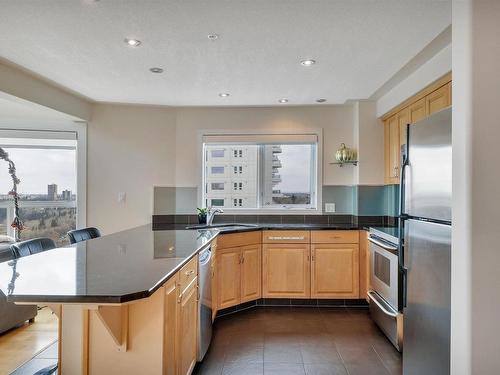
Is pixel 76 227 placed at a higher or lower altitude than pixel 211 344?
higher

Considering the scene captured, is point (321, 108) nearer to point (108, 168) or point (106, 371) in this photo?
point (108, 168)

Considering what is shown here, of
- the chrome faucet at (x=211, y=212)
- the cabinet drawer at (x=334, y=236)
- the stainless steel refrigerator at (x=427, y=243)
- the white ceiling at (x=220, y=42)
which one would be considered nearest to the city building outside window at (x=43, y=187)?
the white ceiling at (x=220, y=42)

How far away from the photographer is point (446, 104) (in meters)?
2.58

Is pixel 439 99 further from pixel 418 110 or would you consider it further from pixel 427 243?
pixel 427 243

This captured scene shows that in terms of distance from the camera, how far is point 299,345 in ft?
9.05

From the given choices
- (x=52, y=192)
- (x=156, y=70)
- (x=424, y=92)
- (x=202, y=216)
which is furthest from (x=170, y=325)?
(x=52, y=192)

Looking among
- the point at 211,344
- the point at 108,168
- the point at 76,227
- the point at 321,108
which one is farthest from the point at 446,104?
the point at 76,227

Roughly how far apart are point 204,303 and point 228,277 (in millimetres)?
951

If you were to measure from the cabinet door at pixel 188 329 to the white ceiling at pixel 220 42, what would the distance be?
5.42ft

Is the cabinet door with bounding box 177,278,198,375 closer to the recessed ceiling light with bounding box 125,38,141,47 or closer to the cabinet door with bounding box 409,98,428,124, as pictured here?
the recessed ceiling light with bounding box 125,38,141,47

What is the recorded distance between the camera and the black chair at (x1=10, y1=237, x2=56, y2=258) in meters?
2.08

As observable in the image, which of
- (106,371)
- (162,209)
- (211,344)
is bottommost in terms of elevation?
(211,344)

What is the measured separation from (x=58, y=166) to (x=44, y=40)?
7.57 ft

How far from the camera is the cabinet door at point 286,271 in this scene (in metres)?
3.70
